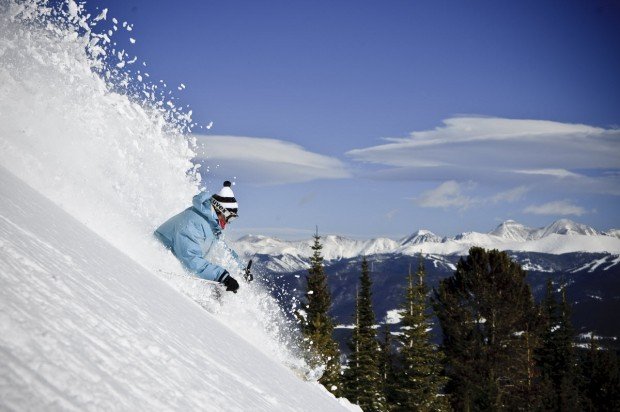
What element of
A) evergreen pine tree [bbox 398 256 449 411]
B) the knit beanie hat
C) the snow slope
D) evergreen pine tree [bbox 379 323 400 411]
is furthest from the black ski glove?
evergreen pine tree [bbox 379 323 400 411]

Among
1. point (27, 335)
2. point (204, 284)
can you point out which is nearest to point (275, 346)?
point (204, 284)

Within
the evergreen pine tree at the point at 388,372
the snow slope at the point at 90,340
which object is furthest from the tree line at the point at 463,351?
the snow slope at the point at 90,340

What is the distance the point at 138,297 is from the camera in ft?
11.7

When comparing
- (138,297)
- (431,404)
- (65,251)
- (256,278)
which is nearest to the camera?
(65,251)

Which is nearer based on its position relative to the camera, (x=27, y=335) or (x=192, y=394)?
(x=27, y=335)

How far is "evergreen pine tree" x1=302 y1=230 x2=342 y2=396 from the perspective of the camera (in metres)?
30.1

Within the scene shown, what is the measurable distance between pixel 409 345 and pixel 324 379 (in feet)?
18.7

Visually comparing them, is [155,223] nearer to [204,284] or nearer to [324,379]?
[204,284]

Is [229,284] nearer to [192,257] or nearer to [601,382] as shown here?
[192,257]

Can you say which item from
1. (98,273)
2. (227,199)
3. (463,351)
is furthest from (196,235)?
(463,351)

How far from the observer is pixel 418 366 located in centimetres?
2805

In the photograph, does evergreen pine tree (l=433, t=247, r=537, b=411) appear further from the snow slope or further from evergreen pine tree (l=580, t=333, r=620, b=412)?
the snow slope

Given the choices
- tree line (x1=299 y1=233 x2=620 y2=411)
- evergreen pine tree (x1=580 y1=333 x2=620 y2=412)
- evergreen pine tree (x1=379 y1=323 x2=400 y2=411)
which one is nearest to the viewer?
tree line (x1=299 y1=233 x2=620 y2=411)

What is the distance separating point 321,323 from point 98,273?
30941mm
